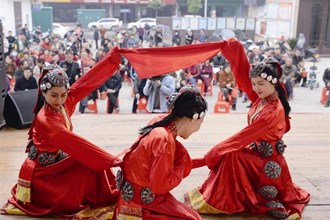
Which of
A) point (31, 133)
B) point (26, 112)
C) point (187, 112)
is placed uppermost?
point (187, 112)

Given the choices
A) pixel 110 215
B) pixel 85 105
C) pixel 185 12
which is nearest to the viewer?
pixel 110 215

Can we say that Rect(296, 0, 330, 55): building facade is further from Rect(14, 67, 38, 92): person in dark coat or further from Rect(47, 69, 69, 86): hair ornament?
Rect(47, 69, 69, 86): hair ornament

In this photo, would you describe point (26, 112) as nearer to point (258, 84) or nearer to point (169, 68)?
point (169, 68)

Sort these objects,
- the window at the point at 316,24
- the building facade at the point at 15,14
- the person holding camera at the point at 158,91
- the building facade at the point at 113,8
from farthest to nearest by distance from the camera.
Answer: the building facade at the point at 113,8, the building facade at the point at 15,14, the window at the point at 316,24, the person holding camera at the point at 158,91

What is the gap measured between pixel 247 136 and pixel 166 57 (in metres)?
0.75

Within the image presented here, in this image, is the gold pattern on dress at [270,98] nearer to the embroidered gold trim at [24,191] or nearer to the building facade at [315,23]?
the embroidered gold trim at [24,191]

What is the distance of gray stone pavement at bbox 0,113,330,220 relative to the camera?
3.10 m

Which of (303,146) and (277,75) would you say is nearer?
(277,75)

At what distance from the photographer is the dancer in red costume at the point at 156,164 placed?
2031 millimetres

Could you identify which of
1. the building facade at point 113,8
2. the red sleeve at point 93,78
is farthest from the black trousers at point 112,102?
the building facade at point 113,8

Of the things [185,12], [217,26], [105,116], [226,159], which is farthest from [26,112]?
[185,12]

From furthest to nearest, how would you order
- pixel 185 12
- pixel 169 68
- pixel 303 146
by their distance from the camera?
pixel 185 12 → pixel 303 146 → pixel 169 68

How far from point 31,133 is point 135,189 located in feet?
2.90

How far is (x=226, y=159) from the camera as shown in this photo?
271 centimetres
